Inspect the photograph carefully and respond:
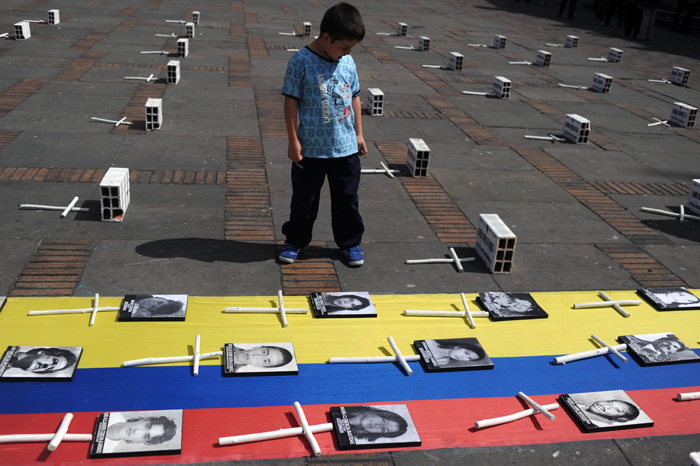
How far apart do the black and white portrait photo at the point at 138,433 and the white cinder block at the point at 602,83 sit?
12.5 m

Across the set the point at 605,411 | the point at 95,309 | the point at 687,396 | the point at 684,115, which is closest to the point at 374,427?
the point at 605,411

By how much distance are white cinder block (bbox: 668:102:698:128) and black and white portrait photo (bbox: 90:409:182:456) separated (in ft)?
34.1

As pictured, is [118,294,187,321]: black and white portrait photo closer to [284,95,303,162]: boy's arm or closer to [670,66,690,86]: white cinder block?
[284,95,303,162]: boy's arm

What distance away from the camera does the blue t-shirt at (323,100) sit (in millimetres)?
5141

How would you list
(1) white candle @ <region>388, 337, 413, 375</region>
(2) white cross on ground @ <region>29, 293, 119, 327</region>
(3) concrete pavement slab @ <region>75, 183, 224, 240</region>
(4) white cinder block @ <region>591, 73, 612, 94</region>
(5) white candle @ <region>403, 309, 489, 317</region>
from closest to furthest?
(1) white candle @ <region>388, 337, 413, 375</region> < (2) white cross on ground @ <region>29, 293, 119, 327</region> < (5) white candle @ <region>403, 309, 489, 317</region> < (3) concrete pavement slab @ <region>75, 183, 224, 240</region> < (4) white cinder block @ <region>591, 73, 612, 94</region>

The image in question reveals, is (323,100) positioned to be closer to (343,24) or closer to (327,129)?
(327,129)

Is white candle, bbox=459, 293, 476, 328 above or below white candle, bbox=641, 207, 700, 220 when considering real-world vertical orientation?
below

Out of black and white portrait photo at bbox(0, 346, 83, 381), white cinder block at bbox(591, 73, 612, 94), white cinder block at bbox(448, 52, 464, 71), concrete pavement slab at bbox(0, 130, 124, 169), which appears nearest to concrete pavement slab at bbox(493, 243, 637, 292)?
black and white portrait photo at bbox(0, 346, 83, 381)

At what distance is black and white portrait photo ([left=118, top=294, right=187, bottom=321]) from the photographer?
15.3 feet

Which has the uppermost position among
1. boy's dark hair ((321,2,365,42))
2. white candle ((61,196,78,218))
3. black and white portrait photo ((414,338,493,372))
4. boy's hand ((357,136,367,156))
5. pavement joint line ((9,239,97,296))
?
boy's dark hair ((321,2,365,42))

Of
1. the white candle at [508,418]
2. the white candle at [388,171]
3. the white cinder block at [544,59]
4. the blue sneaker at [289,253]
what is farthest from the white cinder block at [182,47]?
the white candle at [508,418]

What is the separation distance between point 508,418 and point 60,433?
91.6 inches

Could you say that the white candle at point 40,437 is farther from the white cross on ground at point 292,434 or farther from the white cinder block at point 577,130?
the white cinder block at point 577,130

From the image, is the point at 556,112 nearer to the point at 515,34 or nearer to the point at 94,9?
the point at 515,34
